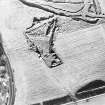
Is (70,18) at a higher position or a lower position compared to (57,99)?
higher

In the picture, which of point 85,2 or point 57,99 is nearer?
point 57,99

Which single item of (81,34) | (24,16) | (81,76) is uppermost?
(24,16)

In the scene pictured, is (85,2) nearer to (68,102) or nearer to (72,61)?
(72,61)

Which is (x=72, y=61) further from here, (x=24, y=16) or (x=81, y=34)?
(x=24, y=16)

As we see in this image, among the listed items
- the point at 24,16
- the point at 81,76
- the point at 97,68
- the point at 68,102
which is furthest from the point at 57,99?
the point at 24,16

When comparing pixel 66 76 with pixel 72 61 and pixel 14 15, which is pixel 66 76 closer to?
pixel 72 61

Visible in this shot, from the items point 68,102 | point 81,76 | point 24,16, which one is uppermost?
point 24,16

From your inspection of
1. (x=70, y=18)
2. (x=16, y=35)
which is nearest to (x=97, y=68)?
(x=70, y=18)

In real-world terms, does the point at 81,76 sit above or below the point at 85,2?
below

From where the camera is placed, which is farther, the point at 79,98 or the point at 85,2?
the point at 85,2
